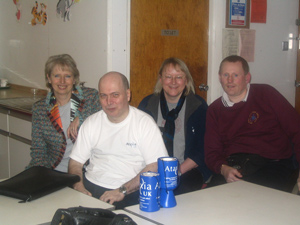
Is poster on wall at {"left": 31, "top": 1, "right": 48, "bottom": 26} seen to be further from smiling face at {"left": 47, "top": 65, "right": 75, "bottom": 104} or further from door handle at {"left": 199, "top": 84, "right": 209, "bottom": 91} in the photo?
door handle at {"left": 199, "top": 84, "right": 209, "bottom": 91}

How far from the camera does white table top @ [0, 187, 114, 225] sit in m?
1.35

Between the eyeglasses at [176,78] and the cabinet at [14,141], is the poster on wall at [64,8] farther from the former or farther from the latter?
the eyeglasses at [176,78]

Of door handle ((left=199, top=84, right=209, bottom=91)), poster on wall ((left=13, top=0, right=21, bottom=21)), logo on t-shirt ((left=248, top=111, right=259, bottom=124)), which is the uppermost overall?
poster on wall ((left=13, top=0, right=21, bottom=21))

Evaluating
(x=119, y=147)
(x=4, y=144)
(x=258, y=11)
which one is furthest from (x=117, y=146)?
(x=258, y=11)

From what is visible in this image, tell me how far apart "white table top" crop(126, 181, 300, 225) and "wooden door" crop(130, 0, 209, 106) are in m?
1.55

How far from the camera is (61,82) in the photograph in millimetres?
2520

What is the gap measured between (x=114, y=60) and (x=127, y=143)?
106 centimetres

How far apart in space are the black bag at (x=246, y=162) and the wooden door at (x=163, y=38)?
40.7 inches

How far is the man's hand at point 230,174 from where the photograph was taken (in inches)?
87.7

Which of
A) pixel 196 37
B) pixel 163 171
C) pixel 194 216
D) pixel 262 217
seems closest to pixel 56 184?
pixel 163 171

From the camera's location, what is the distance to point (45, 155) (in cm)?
248

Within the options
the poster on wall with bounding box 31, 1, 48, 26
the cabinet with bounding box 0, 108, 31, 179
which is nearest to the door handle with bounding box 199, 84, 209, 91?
the cabinet with bounding box 0, 108, 31, 179

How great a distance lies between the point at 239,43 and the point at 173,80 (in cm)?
117

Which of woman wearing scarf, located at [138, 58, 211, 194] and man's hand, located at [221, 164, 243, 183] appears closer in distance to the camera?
man's hand, located at [221, 164, 243, 183]
